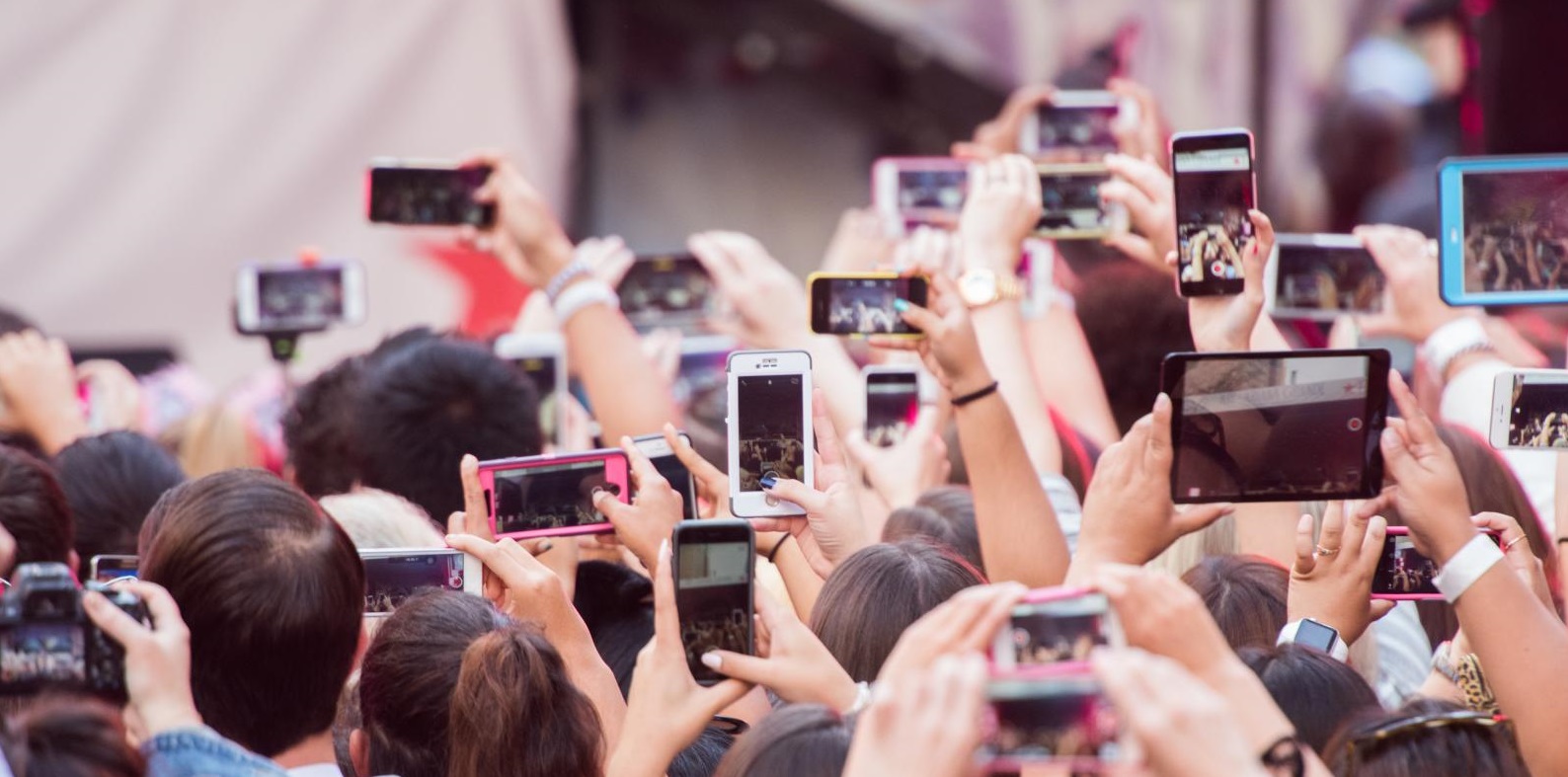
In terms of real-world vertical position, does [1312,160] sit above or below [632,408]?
above

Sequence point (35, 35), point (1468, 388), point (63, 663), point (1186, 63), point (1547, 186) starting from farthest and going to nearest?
point (1186, 63), point (35, 35), point (1468, 388), point (1547, 186), point (63, 663)

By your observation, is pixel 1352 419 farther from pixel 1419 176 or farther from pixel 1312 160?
pixel 1312 160

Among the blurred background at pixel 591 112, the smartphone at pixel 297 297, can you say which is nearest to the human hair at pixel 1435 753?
the smartphone at pixel 297 297

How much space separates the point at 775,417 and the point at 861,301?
402mm

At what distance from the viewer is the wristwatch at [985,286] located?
3404mm

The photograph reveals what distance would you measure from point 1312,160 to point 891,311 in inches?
212

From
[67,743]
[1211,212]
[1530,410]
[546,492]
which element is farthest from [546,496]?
[1530,410]

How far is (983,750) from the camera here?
1678 millimetres

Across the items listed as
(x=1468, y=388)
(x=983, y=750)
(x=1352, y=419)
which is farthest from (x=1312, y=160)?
(x=983, y=750)

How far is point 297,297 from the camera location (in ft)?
14.6

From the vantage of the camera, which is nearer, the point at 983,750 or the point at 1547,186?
the point at 983,750

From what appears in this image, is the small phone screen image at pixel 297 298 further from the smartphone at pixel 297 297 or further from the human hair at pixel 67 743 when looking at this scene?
the human hair at pixel 67 743

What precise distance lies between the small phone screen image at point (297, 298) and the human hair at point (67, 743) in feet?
8.75

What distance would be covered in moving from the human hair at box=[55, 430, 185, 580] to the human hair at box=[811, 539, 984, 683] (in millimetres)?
1493
